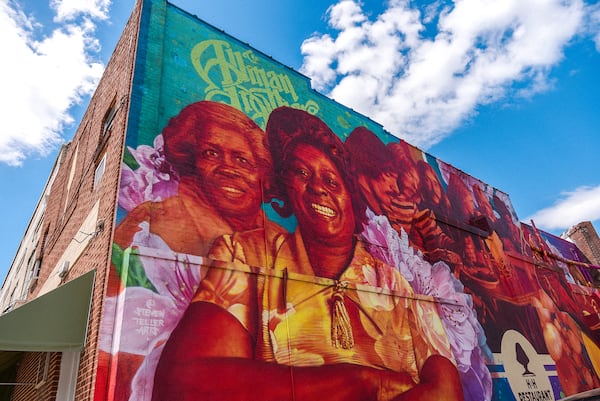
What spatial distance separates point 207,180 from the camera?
25.0ft

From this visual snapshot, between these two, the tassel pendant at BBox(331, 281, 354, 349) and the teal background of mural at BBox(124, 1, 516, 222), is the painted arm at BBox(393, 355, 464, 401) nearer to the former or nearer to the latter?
the tassel pendant at BBox(331, 281, 354, 349)

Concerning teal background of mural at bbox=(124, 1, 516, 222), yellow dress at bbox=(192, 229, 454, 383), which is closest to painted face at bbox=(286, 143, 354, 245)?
yellow dress at bbox=(192, 229, 454, 383)

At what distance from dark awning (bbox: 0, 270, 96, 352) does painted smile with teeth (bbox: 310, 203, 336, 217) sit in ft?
15.5

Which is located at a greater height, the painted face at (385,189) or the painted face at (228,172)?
the painted face at (385,189)

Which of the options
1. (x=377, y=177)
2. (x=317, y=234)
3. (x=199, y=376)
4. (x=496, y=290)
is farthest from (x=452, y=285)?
(x=199, y=376)

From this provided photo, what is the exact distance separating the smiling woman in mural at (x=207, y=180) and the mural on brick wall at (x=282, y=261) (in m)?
0.03

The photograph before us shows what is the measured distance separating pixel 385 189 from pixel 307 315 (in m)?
5.19

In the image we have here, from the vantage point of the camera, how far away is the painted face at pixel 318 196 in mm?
9031

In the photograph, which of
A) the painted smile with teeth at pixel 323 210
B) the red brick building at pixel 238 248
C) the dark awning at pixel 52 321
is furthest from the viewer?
the painted smile with teeth at pixel 323 210

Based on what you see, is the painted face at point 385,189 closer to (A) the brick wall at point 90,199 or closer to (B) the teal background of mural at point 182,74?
(B) the teal background of mural at point 182,74

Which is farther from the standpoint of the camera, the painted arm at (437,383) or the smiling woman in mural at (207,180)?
the painted arm at (437,383)

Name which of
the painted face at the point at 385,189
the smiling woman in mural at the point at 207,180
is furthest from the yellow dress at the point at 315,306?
the painted face at the point at 385,189

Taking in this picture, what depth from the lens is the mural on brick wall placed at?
6219 mm

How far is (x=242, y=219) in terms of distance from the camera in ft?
25.6
